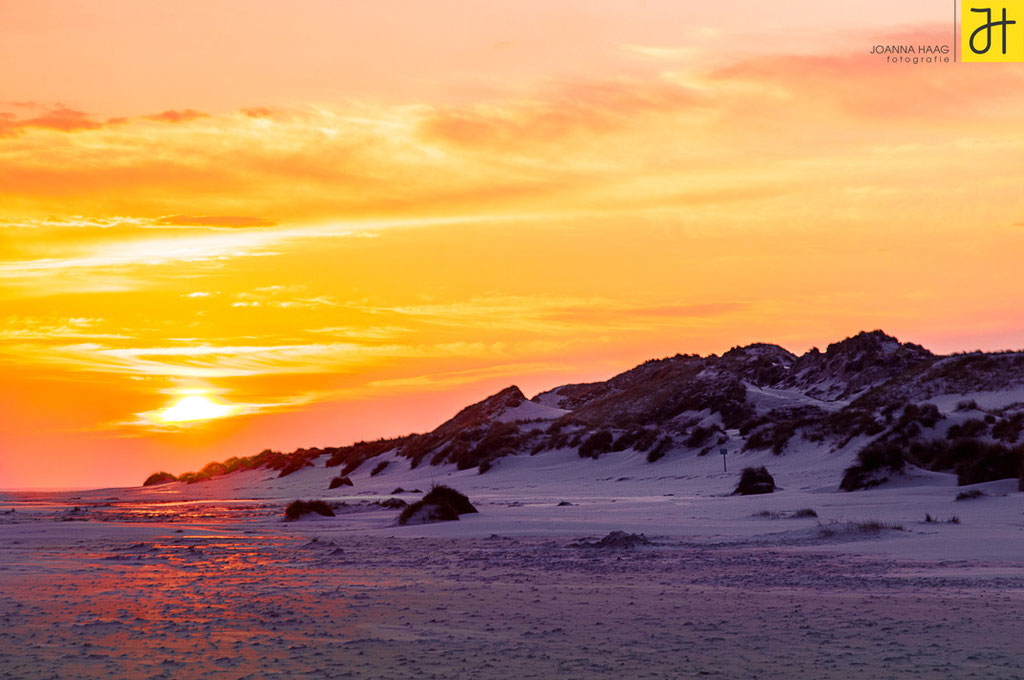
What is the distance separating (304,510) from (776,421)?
1047 inches

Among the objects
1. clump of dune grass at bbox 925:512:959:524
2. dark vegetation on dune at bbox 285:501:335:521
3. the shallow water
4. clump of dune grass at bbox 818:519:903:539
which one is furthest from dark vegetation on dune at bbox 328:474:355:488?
clump of dune grass at bbox 925:512:959:524

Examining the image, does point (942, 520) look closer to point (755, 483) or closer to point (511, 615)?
point (755, 483)

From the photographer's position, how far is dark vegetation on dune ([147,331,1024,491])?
1206 inches

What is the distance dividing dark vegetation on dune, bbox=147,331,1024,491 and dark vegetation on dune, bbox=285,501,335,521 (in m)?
14.0

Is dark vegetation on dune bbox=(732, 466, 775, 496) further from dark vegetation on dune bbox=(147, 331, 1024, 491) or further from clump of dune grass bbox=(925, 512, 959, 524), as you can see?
clump of dune grass bbox=(925, 512, 959, 524)

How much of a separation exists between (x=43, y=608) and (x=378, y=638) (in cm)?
457

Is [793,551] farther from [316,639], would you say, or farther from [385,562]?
[316,639]

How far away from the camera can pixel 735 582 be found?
13070mm

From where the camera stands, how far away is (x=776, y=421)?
47656mm

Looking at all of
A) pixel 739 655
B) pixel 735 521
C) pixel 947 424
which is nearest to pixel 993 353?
pixel 947 424

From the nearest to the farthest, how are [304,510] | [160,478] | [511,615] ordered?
[511,615]
[304,510]
[160,478]

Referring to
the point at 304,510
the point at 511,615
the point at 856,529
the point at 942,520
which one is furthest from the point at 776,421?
the point at 511,615

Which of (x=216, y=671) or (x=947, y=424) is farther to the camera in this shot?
(x=947, y=424)

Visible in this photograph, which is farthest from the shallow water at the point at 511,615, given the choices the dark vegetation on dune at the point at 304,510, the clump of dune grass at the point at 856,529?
the dark vegetation on dune at the point at 304,510
